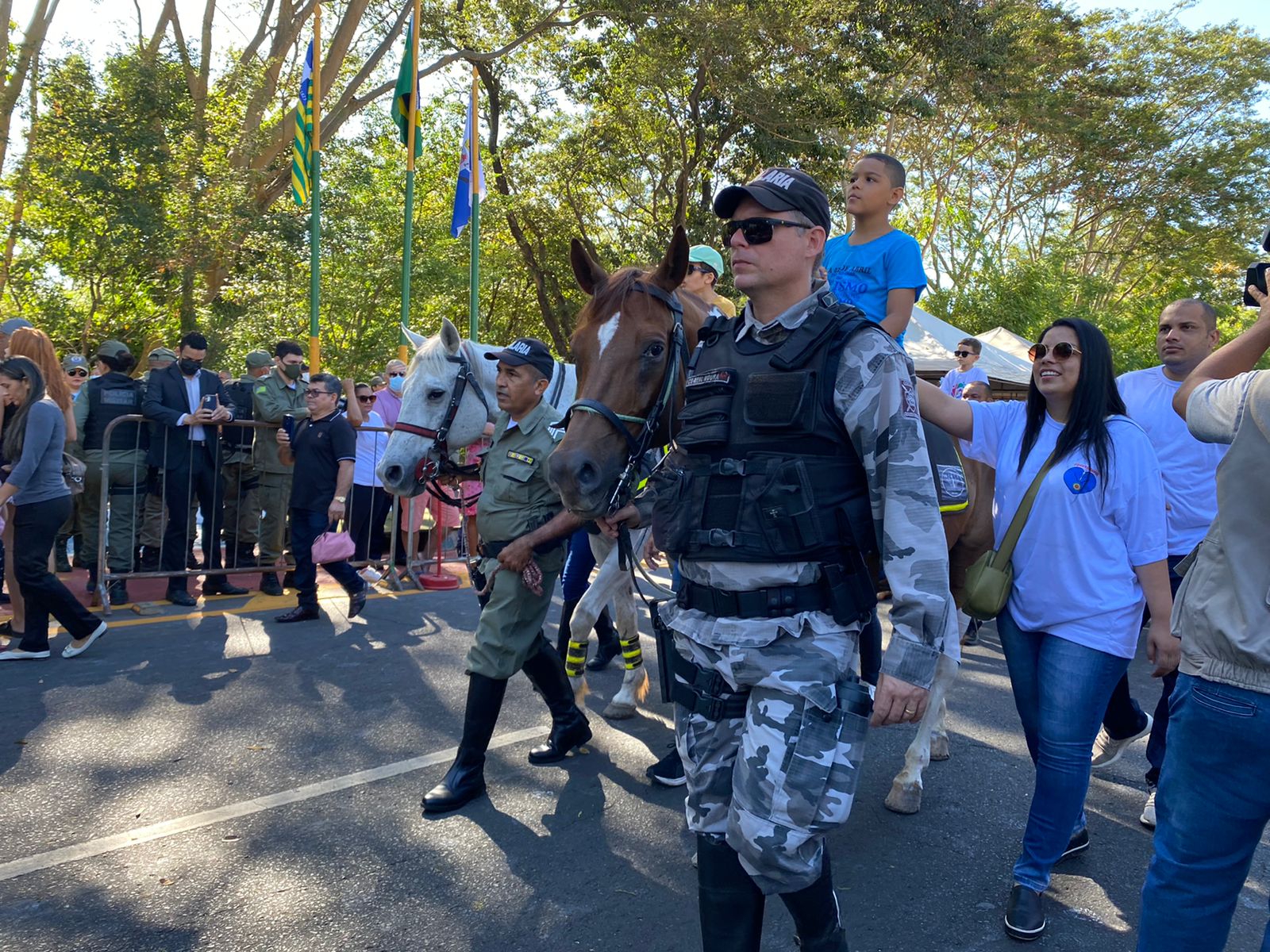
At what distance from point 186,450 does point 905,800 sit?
23.1ft

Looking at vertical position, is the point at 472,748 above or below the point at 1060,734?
below

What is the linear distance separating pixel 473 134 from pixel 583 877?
15.9 metres

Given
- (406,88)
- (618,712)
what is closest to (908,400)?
(618,712)

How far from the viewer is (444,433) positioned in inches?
212

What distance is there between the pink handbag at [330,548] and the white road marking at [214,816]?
107 inches

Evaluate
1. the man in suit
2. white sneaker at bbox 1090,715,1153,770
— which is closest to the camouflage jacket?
white sneaker at bbox 1090,715,1153,770

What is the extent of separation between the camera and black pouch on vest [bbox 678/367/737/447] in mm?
2305

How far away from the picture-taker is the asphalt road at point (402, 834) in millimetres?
3082

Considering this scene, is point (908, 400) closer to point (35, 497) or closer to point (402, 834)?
point (402, 834)

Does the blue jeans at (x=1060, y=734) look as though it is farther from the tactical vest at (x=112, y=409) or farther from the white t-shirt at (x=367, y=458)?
the tactical vest at (x=112, y=409)

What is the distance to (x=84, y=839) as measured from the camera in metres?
3.58

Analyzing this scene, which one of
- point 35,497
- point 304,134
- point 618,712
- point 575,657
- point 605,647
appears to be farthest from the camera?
point 304,134

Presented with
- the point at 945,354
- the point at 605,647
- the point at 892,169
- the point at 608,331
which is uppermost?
the point at 892,169

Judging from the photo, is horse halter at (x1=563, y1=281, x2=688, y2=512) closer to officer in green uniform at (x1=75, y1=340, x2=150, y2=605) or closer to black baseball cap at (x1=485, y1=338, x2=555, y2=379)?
black baseball cap at (x1=485, y1=338, x2=555, y2=379)
